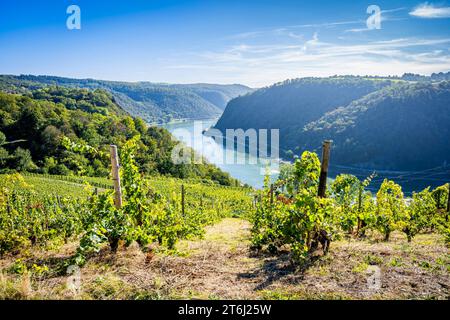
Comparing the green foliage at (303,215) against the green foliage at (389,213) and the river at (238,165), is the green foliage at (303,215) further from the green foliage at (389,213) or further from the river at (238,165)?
the river at (238,165)

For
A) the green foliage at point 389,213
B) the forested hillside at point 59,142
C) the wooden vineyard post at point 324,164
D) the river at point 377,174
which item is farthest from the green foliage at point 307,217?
the river at point 377,174

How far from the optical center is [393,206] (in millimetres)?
9328

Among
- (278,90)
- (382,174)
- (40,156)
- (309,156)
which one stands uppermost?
(278,90)

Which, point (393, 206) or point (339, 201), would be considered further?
point (393, 206)

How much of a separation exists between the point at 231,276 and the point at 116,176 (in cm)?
285

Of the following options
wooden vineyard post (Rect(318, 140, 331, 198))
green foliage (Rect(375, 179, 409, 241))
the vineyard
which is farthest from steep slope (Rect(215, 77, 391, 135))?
wooden vineyard post (Rect(318, 140, 331, 198))

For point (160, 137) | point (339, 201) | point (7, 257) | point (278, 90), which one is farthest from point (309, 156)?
A: point (278, 90)

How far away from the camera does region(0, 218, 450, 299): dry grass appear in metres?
4.38

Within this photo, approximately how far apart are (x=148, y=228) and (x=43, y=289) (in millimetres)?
2173

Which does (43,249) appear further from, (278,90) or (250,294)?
(278,90)

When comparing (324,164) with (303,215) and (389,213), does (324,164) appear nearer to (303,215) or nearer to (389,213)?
(303,215)

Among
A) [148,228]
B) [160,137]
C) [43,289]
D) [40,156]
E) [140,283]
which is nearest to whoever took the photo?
[43,289]

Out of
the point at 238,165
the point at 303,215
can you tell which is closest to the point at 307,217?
the point at 303,215
